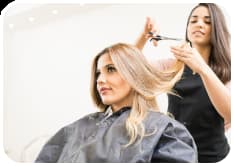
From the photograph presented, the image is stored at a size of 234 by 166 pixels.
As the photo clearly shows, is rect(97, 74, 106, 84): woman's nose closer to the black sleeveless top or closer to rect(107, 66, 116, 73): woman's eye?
rect(107, 66, 116, 73): woman's eye

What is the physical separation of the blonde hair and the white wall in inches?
1.1

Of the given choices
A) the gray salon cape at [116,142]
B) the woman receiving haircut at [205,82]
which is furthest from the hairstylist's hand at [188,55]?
the gray salon cape at [116,142]

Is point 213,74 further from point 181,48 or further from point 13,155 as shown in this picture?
point 13,155

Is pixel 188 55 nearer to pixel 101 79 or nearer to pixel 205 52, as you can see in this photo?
pixel 205 52

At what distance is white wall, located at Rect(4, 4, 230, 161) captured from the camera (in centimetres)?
121

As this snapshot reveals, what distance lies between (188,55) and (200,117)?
198 mm

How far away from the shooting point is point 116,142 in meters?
1.17

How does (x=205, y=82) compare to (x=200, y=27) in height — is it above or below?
below

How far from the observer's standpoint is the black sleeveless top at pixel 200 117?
1.18 metres

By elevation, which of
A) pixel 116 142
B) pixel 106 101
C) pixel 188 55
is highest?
pixel 188 55

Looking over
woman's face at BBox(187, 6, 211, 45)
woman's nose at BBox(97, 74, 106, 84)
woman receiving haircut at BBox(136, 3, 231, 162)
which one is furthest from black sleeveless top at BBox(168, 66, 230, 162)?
woman's nose at BBox(97, 74, 106, 84)

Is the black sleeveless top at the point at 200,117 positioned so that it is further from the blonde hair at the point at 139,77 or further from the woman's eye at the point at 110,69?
the woman's eye at the point at 110,69

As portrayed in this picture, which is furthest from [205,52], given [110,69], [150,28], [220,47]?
[110,69]

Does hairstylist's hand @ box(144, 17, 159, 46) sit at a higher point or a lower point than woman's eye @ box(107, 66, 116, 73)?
higher
